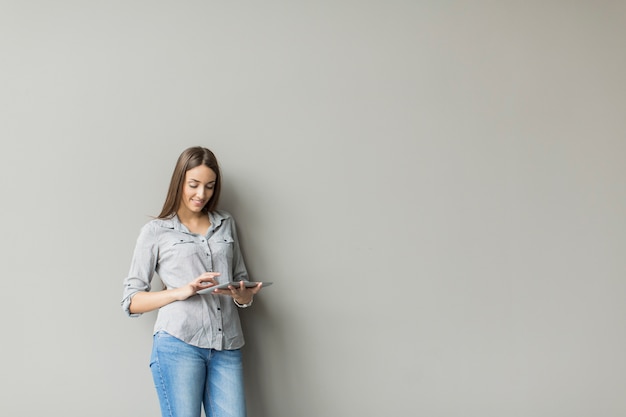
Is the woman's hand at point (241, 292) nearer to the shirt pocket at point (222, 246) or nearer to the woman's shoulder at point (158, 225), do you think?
the shirt pocket at point (222, 246)

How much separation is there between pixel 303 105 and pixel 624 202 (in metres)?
1.66

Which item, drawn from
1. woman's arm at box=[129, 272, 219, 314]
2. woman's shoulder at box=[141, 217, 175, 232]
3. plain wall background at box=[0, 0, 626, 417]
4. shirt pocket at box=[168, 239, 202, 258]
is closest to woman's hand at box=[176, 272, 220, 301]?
woman's arm at box=[129, 272, 219, 314]

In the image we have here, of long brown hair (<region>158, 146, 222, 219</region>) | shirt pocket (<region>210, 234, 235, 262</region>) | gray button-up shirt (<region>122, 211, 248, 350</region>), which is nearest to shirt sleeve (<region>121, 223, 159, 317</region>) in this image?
gray button-up shirt (<region>122, 211, 248, 350</region>)

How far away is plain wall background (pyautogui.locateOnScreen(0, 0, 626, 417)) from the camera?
2.79 m

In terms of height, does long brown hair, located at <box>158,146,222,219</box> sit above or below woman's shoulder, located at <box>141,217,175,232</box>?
above

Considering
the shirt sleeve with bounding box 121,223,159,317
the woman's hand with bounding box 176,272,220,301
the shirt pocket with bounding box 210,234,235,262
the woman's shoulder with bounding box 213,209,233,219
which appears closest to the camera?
the woman's hand with bounding box 176,272,220,301

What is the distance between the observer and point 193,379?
242 centimetres

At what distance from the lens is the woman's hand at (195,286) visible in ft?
7.76

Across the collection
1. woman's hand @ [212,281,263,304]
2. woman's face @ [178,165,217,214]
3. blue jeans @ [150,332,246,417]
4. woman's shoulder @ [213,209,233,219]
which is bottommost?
blue jeans @ [150,332,246,417]

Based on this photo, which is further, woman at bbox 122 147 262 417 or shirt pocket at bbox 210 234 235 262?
shirt pocket at bbox 210 234 235 262

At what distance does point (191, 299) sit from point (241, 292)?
20 cm

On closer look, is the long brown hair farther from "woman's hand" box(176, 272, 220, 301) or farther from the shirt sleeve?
"woman's hand" box(176, 272, 220, 301)

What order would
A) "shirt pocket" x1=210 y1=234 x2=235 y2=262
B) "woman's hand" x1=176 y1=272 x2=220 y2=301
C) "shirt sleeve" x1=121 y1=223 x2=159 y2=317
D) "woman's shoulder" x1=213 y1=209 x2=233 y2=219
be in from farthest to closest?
"woman's shoulder" x1=213 y1=209 x2=233 y2=219 → "shirt pocket" x1=210 y1=234 x2=235 y2=262 → "shirt sleeve" x1=121 y1=223 x2=159 y2=317 → "woman's hand" x1=176 y1=272 x2=220 y2=301

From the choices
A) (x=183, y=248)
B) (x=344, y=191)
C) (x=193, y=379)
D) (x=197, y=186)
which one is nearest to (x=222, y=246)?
(x=183, y=248)
